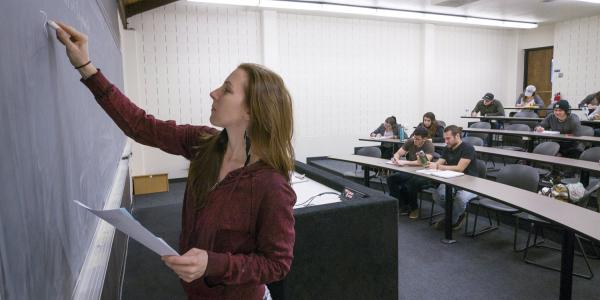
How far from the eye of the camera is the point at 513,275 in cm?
321

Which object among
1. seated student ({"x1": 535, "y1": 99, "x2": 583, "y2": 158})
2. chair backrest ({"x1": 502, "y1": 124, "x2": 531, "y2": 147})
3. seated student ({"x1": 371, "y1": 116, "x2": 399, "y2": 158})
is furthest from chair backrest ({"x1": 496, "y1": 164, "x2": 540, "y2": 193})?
chair backrest ({"x1": 502, "y1": 124, "x2": 531, "y2": 147})

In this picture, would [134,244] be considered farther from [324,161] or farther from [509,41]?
[509,41]

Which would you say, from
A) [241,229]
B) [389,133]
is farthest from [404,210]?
[241,229]

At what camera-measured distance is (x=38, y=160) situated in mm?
797

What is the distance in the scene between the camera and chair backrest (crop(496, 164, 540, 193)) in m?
3.78

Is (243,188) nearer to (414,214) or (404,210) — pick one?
(414,214)

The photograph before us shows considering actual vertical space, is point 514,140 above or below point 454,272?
above

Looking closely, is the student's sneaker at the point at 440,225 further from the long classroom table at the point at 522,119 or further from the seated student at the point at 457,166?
the long classroom table at the point at 522,119

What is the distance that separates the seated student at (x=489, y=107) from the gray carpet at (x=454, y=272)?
17.9 ft

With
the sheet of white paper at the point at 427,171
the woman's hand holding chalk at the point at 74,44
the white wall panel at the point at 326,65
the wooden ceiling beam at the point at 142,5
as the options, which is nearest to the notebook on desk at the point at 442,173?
the sheet of white paper at the point at 427,171

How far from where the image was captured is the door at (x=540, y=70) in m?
10.4

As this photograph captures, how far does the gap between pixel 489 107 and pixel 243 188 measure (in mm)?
9303

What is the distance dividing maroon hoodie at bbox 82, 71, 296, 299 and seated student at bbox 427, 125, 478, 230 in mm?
3541

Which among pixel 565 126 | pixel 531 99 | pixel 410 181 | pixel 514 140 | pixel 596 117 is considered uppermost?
pixel 531 99
